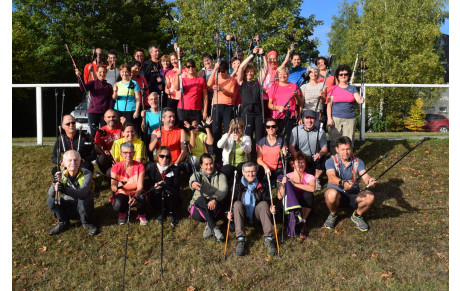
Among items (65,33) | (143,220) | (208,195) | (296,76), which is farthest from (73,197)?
(65,33)

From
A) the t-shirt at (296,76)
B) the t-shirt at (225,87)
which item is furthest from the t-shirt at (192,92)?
the t-shirt at (296,76)

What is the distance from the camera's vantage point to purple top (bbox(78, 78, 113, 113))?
23.8 feet

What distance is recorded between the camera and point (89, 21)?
853 inches

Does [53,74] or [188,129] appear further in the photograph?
[53,74]

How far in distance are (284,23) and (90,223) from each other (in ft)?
52.0

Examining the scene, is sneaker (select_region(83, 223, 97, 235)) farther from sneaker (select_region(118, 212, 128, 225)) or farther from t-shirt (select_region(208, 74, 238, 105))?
t-shirt (select_region(208, 74, 238, 105))

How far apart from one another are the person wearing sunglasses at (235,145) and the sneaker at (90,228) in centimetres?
221

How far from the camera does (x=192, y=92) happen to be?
7.25 metres

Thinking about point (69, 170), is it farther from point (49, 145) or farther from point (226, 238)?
point (49, 145)

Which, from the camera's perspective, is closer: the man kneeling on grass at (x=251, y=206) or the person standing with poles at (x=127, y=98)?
the man kneeling on grass at (x=251, y=206)

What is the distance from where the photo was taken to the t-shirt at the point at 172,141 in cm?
665

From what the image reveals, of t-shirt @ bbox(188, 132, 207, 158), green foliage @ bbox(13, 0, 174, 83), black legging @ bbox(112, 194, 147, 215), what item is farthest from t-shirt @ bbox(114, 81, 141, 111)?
green foliage @ bbox(13, 0, 174, 83)

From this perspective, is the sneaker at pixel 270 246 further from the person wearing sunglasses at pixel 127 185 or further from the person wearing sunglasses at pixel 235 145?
the person wearing sunglasses at pixel 127 185

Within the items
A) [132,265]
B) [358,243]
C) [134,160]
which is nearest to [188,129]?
[134,160]
